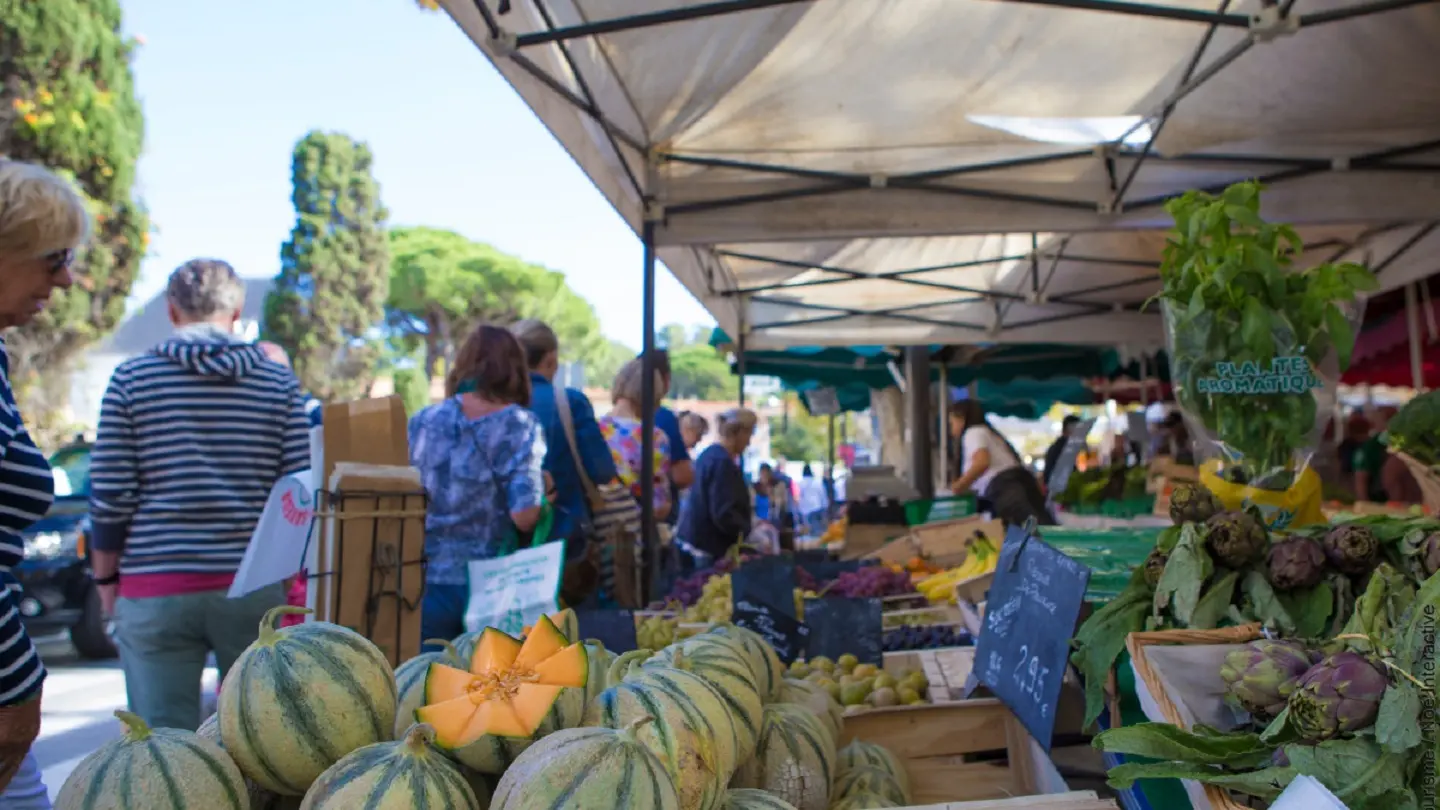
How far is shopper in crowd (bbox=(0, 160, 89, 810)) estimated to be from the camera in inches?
71.3

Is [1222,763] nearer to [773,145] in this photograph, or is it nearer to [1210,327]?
[1210,327]

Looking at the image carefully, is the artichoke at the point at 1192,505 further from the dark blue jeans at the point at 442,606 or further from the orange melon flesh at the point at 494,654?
the dark blue jeans at the point at 442,606

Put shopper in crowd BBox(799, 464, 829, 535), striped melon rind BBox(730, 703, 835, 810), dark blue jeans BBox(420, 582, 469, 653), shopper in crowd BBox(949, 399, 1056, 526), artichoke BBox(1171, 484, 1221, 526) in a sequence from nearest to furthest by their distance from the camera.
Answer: striped melon rind BBox(730, 703, 835, 810) < artichoke BBox(1171, 484, 1221, 526) < dark blue jeans BBox(420, 582, 469, 653) < shopper in crowd BBox(949, 399, 1056, 526) < shopper in crowd BBox(799, 464, 829, 535)

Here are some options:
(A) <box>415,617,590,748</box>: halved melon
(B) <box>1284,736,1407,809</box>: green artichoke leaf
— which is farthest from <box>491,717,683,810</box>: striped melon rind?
(B) <box>1284,736,1407,809</box>: green artichoke leaf

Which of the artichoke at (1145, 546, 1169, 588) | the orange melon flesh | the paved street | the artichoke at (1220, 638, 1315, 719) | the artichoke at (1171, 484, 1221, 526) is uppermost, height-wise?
the artichoke at (1171, 484, 1221, 526)

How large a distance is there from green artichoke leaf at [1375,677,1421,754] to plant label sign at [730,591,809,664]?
1.82 meters

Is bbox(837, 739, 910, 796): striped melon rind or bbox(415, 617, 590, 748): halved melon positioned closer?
bbox(415, 617, 590, 748): halved melon

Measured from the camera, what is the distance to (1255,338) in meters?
2.42

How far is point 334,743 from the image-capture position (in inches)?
51.6

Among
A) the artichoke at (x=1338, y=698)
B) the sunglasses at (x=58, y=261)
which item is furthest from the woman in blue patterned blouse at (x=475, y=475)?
the artichoke at (x=1338, y=698)

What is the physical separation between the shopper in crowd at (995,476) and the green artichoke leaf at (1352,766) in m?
5.66

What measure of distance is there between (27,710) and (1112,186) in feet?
13.5

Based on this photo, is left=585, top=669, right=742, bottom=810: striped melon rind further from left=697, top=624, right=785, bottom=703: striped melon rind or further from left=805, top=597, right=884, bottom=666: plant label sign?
left=805, top=597, right=884, bottom=666: plant label sign

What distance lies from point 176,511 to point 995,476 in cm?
538
